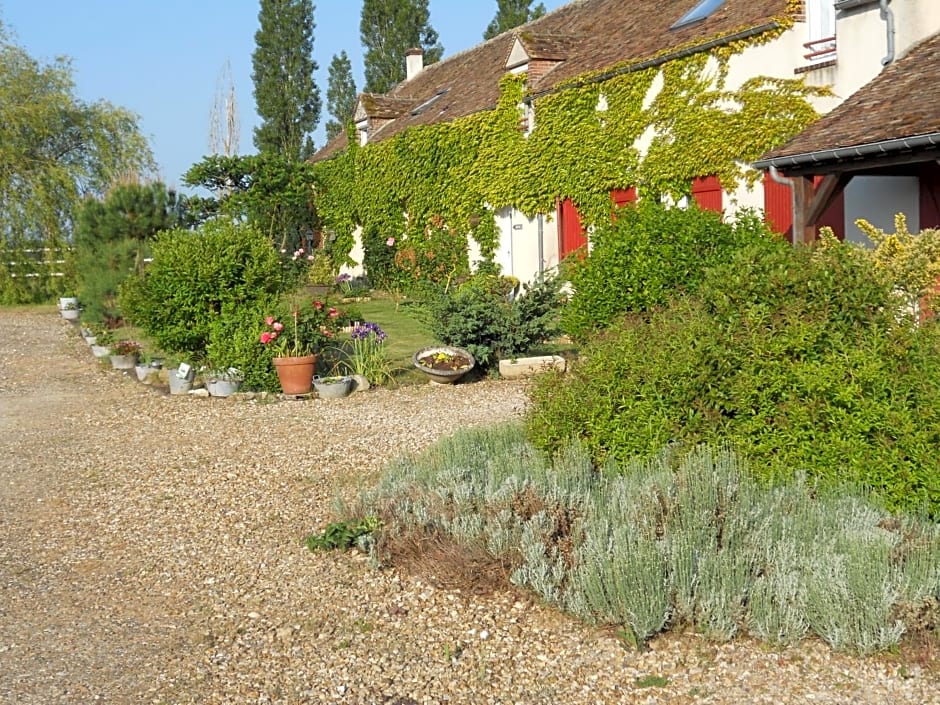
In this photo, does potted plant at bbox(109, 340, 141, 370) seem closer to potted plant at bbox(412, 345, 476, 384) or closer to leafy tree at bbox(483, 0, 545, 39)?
potted plant at bbox(412, 345, 476, 384)

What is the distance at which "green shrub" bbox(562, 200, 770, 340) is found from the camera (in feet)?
29.7

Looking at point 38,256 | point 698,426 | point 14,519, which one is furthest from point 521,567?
point 38,256

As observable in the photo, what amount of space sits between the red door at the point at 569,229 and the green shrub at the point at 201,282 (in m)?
6.77

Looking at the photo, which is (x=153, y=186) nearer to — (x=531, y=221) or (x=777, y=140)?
(x=531, y=221)

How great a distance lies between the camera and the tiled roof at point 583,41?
45.6 feet

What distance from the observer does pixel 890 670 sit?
11.9 ft

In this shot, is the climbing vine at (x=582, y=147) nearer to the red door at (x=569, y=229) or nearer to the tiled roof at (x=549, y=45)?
the red door at (x=569, y=229)

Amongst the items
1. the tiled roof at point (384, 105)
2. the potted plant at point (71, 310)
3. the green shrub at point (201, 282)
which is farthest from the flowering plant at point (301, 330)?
the tiled roof at point (384, 105)

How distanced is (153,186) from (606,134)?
33.7 feet

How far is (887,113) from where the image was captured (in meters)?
9.33

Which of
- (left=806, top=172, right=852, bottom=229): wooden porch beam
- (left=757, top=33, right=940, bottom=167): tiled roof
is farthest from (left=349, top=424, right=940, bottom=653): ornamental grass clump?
(left=806, top=172, right=852, bottom=229): wooden porch beam

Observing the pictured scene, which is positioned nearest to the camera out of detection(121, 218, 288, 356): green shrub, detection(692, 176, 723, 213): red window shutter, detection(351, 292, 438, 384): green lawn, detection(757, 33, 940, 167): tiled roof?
detection(757, 33, 940, 167): tiled roof

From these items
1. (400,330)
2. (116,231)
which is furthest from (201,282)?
(116,231)

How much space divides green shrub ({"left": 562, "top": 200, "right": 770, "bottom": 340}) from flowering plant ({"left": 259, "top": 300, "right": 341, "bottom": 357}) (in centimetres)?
296
